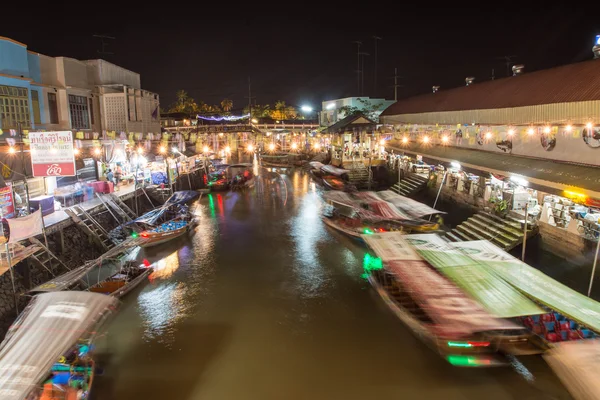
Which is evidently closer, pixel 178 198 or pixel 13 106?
pixel 13 106

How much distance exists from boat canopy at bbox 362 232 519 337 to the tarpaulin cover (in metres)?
1.78

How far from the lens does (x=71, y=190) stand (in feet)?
70.9

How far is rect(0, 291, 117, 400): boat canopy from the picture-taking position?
7.53 meters

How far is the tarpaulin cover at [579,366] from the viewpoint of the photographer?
716cm

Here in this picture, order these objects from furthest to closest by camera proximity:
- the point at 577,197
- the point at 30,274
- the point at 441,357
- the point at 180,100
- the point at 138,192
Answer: the point at 180,100
the point at 138,192
the point at 30,274
the point at 577,197
the point at 441,357

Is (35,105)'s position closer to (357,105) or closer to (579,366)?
(579,366)

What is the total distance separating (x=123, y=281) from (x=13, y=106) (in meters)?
11.8

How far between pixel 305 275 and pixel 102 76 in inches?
851

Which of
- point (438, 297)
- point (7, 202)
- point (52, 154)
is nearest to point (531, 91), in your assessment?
point (438, 297)

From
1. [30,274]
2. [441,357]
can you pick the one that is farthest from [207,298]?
[441,357]

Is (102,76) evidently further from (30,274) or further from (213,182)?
(30,274)

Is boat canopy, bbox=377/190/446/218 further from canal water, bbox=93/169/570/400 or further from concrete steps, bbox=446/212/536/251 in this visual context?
canal water, bbox=93/169/570/400

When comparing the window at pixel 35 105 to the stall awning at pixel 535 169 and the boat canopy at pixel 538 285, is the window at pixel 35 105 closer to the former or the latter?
the boat canopy at pixel 538 285

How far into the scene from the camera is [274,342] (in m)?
12.1
